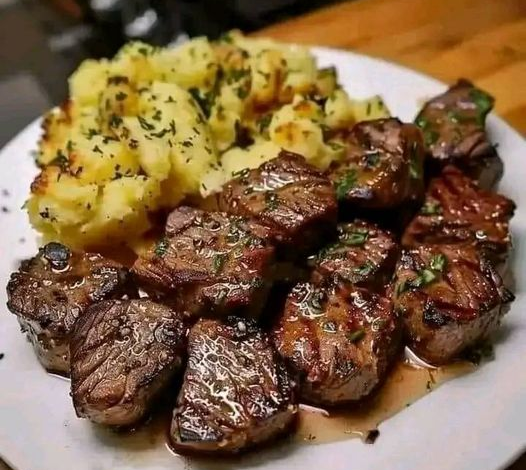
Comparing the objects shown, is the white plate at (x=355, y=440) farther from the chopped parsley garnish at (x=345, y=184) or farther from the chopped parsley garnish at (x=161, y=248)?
the chopped parsley garnish at (x=345, y=184)

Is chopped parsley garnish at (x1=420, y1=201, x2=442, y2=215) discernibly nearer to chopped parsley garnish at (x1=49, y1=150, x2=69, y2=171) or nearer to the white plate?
the white plate

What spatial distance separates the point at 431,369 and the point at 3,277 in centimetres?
160

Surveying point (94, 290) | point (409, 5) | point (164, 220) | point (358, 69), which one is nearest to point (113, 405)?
point (94, 290)

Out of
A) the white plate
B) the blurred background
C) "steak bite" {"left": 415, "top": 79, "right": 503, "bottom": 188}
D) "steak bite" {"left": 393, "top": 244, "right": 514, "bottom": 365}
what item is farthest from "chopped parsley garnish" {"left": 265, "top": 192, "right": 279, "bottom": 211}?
the blurred background

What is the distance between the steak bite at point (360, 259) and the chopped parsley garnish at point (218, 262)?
35 centimetres

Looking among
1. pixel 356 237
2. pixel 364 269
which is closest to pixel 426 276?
pixel 364 269

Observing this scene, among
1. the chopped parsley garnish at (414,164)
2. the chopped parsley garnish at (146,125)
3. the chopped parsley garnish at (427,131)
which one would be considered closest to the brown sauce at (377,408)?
the chopped parsley garnish at (414,164)

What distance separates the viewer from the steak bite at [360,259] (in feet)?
9.96

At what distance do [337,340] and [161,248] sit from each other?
2.24 feet

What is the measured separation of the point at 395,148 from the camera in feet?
10.8

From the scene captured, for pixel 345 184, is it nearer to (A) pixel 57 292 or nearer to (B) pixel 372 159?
(B) pixel 372 159

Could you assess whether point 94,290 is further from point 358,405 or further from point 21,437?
point 358,405

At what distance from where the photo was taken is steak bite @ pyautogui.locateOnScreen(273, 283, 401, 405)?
108 inches

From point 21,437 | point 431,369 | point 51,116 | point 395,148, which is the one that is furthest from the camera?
point 51,116
